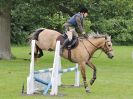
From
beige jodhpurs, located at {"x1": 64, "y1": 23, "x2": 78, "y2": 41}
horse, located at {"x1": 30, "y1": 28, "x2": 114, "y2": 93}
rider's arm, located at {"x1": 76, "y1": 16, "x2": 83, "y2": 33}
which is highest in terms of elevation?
rider's arm, located at {"x1": 76, "y1": 16, "x2": 83, "y2": 33}

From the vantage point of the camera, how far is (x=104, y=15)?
31.4 metres

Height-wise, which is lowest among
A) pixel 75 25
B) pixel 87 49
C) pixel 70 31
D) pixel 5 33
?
pixel 87 49

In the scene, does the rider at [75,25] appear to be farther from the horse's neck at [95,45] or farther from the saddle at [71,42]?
the horse's neck at [95,45]

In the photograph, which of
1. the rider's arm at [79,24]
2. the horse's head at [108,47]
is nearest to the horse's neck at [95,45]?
the horse's head at [108,47]

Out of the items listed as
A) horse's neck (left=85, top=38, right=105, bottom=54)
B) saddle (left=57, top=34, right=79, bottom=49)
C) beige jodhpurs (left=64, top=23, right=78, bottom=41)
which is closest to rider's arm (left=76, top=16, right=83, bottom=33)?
beige jodhpurs (left=64, top=23, right=78, bottom=41)

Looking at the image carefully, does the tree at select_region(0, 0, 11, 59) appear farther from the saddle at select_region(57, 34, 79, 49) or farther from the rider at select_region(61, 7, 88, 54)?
the rider at select_region(61, 7, 88, 54)

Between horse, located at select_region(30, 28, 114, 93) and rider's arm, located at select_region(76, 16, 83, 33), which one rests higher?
rider's arm, located at select_region(76, 16, 83, 33)

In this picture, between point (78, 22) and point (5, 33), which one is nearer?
point (78, 22)

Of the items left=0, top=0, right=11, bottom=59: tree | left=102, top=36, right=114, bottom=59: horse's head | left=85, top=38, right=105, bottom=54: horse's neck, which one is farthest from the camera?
left=0, top=0, right=11, bottom=59: tree

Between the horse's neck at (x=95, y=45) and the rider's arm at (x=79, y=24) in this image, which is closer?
the rider's arm at (x=79, y=24)

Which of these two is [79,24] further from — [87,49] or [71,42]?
[87,49]

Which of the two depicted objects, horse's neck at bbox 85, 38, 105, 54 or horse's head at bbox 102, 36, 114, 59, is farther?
horse's neck at bbox 85, 38, 105, 54

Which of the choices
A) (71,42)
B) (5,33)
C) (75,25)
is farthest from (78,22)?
(5,33)

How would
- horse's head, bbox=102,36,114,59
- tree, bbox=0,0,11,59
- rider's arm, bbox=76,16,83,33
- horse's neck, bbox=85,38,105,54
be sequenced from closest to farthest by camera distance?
1. rider's arm, bbox=76,16,83,33
2. horse's head, bbox=102,36,114,59
3. horse's neck, bbox=85,38,105,54
4. tree, bbox=0,0,11,59
